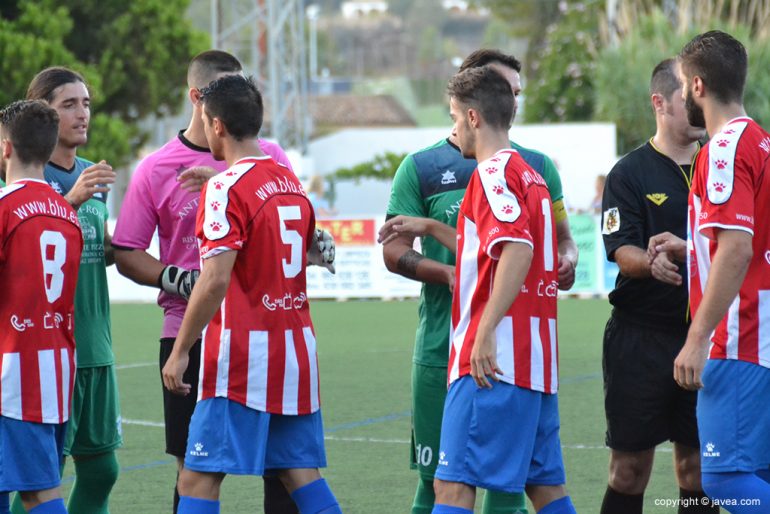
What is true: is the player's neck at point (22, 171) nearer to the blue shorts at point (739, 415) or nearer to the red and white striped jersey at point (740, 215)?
the red and white striped jersey at point (740, 215)

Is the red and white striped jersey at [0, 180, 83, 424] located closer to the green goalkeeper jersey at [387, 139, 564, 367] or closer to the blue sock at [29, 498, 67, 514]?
the blue sock at [29, 498, 67, 514]

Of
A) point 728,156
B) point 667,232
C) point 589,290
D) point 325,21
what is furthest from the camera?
point 325,21

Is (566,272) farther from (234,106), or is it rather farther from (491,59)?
(234,106)

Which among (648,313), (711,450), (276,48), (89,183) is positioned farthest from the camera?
(276,48)

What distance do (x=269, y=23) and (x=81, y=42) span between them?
4.16 meters

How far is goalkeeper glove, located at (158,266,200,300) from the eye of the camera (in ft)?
18.9

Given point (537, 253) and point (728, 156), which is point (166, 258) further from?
point (728, 156)

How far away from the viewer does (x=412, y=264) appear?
5891 millimetres

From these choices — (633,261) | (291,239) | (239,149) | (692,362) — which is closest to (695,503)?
(633,261)

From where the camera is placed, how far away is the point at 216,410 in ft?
16.7

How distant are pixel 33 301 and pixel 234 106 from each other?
3.65ft

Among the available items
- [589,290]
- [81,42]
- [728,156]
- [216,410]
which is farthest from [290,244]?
[81,42]

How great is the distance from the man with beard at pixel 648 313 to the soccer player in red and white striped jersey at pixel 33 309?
2.40 m

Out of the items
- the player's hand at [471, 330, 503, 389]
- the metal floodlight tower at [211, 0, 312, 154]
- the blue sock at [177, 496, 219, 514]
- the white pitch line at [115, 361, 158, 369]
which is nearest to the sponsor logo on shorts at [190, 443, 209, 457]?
the blue sock at [177, 496, 219, 514]
